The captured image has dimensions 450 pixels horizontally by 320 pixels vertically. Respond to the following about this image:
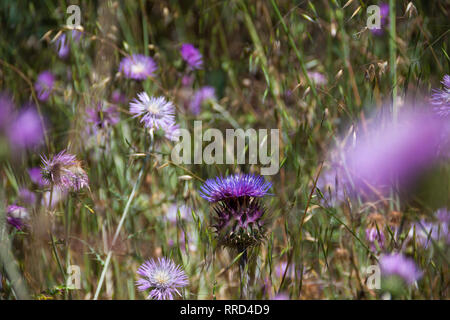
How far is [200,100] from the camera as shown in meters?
1.52

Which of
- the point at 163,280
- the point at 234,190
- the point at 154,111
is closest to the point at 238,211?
the point at 234,190

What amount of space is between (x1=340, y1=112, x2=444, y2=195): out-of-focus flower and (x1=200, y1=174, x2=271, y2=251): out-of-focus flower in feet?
1.05

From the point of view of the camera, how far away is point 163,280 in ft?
2.97

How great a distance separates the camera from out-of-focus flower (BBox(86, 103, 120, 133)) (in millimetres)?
1154

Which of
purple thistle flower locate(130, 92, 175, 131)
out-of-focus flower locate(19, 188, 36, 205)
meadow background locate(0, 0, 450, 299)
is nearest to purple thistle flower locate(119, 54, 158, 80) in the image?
meadow background locate(0, 0, 450, 299)

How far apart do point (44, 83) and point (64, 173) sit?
21.2 inches

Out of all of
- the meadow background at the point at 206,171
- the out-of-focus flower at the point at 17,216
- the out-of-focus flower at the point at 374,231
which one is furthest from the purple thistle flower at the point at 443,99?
the out-of-focus flower at the point at 17,216

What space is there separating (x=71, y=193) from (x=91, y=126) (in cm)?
29

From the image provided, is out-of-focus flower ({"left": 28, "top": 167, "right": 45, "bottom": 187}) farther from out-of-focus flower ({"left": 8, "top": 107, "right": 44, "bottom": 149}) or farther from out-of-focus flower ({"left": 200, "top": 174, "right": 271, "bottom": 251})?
out-of-focus flower ({"left": 200, "top": 174, "right": 271, "bottom": 251})

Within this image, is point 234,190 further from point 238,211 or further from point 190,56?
point 190,56
